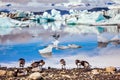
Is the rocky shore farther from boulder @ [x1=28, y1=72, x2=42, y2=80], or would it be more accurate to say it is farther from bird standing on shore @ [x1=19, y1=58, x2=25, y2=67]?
bird standing on shore @ [x1=19, y1=58, x2=25, y2=67]

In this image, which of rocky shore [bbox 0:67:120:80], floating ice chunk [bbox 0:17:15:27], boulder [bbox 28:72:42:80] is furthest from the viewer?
floating ice chunk [bbox 0:17:15:27]

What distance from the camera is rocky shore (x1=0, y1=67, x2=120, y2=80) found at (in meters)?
3.70

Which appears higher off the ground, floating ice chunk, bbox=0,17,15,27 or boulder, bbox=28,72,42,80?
floating ice chunk, bbox=0,17,15,27

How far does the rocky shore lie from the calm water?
0.26ft

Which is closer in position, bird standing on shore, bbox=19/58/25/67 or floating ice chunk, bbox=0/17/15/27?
bird standing on shore, bbox=19/58/25/67

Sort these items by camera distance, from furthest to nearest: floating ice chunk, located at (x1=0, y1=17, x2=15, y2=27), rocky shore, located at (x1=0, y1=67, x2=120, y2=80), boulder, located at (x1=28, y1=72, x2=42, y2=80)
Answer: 1. floating ice chunk, located at (x1=0, y1=17, x2=15, y2=27)
2. rocky shore, located at (x1=0, y1=67, x2=120, y2=80)
3. boulder, located at (x1=28, y1=72, x2=42, y2=80)

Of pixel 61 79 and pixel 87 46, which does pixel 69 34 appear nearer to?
pixel 87 46

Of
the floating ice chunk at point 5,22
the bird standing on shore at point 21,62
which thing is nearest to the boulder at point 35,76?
the bird standing on shore at point 21,62

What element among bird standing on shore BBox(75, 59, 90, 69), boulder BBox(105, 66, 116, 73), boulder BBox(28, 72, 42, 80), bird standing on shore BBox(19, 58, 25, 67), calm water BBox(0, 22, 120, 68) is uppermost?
calm water BBox(0, 22, 120, 68)

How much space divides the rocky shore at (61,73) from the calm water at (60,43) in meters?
0.08

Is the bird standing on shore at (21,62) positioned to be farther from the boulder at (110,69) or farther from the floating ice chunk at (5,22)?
the boulder at (110,69)

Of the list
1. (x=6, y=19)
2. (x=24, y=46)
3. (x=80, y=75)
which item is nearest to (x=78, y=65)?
(x=80, y=75)

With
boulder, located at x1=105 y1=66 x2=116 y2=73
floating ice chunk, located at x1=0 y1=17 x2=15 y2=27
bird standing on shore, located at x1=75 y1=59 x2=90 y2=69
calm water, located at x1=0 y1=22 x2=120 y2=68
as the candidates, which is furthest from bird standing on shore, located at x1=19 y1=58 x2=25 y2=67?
boulder, located at x1=105 y1=66 x2=116 y2=73

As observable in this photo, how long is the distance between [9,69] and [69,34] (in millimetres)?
928
